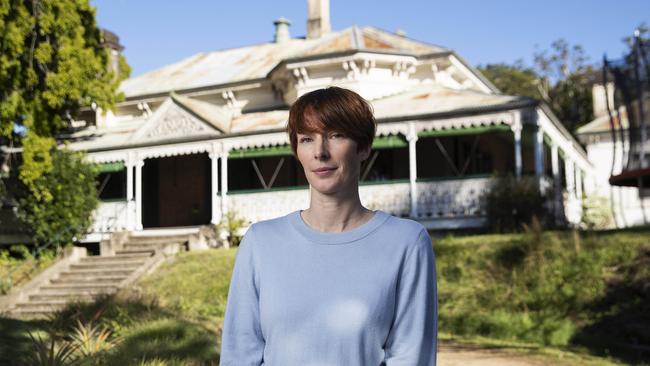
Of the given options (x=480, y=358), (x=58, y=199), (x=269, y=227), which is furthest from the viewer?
(x=58, y=199)

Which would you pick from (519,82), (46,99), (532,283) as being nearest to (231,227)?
(46,99)

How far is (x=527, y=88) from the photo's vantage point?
49.2 metres

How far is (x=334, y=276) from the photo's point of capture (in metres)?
2.27

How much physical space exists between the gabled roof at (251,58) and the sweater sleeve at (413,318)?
65.5 ft

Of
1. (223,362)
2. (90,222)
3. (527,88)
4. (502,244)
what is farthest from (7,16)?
(527,88)

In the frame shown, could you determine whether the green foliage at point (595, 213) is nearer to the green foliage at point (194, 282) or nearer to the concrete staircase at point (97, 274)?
the green foliage at point (194, 282)

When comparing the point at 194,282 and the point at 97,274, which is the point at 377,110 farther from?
the point at 97,274

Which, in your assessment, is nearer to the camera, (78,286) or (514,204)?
(514,204)

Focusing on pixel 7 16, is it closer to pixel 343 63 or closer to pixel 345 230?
pixel 343 63

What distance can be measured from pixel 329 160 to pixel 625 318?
36.7ft

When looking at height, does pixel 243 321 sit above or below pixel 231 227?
above

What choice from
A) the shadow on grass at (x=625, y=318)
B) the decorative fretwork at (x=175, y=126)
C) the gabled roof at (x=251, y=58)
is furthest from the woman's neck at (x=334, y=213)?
the gabled roof at (x=251, y=58)

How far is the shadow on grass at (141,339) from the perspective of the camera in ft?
27.1

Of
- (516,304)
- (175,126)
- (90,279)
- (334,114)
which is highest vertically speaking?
(175,126)
